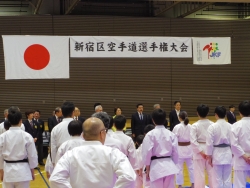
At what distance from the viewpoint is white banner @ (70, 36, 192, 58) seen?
1080cm

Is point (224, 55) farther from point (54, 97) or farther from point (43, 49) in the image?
point (54, 97)

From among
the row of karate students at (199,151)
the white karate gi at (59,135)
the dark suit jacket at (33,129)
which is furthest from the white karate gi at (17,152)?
the dark suit jacket at (33,129)

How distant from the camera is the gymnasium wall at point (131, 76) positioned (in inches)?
717

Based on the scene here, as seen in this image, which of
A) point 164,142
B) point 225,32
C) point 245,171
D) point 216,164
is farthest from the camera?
point 225,32

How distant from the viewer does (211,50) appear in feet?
38.2

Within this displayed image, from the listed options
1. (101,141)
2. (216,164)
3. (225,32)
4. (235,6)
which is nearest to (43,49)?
(216,164)

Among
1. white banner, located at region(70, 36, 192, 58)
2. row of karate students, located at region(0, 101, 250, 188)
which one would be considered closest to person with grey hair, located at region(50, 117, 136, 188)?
row of karate students, located at region(0, 101, 250, 188)

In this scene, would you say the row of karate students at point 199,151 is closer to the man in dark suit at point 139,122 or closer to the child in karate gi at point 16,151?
the child in karate gi at point 16,151

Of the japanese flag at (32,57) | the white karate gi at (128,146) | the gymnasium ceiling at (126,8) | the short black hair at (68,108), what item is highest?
the gymnasium ceiling at (126,8)

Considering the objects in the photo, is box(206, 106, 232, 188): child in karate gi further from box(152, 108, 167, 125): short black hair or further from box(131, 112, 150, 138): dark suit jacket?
box(131, 112, 150, 138): dark suit jacket

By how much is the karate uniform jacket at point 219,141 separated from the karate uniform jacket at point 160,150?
1.19m

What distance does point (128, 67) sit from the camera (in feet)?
62.8

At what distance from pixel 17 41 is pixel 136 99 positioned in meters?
9.69

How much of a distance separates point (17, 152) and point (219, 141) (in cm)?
329
